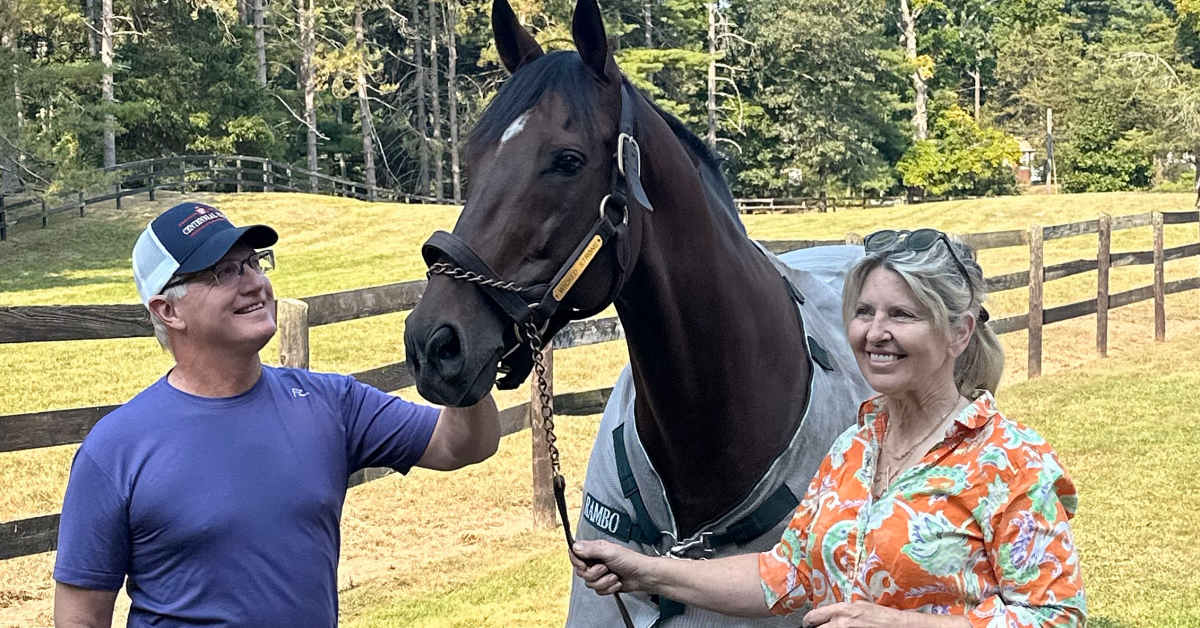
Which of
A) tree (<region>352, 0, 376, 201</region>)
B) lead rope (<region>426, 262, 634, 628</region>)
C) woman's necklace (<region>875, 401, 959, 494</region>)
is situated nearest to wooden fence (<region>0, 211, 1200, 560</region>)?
woman's necklace (<region>875, 401, 959, 494</region>)

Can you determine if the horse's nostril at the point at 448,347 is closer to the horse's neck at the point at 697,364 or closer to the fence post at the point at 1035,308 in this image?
the horse's neck at the point at 697,364

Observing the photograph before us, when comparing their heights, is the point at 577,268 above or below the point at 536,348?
above

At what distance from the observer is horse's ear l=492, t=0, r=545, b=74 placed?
2646 mm

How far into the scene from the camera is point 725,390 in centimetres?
262

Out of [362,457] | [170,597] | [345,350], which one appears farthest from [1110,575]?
[345,350]

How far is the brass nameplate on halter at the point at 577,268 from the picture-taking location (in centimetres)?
233

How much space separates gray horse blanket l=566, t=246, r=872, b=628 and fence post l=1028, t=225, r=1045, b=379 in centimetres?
884

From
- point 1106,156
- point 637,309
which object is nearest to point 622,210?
point 637,309

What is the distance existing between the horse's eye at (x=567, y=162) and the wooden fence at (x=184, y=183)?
826 inches

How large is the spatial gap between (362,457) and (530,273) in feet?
2.04

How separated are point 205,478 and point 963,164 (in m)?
43.8

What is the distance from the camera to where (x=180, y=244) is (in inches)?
89.6

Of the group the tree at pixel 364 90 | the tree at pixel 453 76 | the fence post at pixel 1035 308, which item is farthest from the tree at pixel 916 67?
the fence post at pixel 1035 308

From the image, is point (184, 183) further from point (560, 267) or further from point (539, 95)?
point (560, 267)
